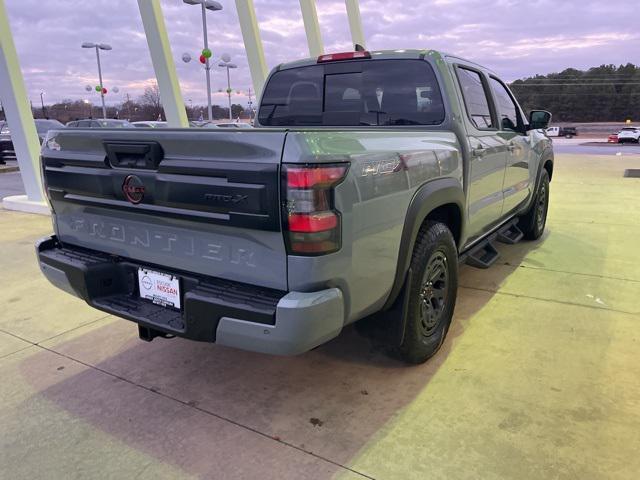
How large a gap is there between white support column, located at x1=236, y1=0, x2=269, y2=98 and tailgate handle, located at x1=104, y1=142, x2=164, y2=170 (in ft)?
26.1

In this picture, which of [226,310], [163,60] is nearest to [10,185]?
[163,60]

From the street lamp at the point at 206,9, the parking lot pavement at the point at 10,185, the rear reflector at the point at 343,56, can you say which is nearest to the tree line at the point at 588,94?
the street lamp at the point at 206,9

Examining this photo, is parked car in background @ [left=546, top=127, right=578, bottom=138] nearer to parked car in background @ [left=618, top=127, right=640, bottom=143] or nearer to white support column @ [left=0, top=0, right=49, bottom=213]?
parked car in background @ [left=618, top=127, right=640, bottom=143]

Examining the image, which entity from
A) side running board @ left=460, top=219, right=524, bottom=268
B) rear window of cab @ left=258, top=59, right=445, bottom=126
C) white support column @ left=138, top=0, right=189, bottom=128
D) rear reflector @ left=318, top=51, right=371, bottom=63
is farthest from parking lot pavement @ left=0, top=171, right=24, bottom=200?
side running board @ left=460, top=219, right=524, bottom=268

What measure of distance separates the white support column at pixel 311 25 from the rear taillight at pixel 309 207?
9.85 meters

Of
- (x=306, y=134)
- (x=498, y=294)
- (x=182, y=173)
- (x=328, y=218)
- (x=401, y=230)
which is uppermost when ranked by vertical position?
(x=306, y=134)

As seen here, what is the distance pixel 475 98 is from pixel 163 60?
6.30 m

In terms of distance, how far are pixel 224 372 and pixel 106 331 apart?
1193 mm

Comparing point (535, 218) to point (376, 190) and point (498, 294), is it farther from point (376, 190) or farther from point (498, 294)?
point (376, 190)

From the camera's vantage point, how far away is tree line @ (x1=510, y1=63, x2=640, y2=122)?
282ft

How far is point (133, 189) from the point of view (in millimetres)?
2549

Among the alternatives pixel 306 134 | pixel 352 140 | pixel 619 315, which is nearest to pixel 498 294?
pixel 619 315

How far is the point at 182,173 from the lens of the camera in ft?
7.70

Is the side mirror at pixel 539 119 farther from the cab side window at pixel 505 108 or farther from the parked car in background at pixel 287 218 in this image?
the parked car in background at pixel 287 218
